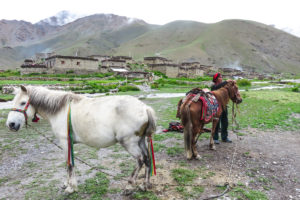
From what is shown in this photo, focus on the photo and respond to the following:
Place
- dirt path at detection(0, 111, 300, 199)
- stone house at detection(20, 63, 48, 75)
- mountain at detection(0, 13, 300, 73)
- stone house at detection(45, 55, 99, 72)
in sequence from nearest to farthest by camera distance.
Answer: dirt path at detection(0, 111, 300, 199), stone house at detection(20, 63, 48, 75), stone house at detection(45, 55, 99, 72), mountain at detection(0, 13, 300, 73)

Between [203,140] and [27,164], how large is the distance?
19.4 ft

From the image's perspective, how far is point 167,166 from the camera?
16.6 ft

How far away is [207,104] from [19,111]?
4.73 metres

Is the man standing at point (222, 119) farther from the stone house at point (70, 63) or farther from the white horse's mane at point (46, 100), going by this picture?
the stone house at point (70, 63)

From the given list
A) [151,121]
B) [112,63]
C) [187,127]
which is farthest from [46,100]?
[112,63]

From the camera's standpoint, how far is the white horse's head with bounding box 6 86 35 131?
3.64 m

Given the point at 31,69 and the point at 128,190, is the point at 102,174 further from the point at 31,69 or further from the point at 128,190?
the point at 31,69

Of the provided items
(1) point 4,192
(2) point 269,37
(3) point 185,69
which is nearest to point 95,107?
(1) point 4,192

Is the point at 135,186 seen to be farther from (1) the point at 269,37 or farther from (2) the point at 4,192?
(1) the point at 269,37

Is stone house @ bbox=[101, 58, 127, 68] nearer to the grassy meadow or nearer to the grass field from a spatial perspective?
the grass field

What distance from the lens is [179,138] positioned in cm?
731

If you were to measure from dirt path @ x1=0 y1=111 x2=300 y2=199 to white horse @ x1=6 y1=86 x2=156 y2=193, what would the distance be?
26.5 inches

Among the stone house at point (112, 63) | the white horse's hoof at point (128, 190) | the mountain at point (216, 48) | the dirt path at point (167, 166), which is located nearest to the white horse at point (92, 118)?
the white horse's hoof at point (128, 190)

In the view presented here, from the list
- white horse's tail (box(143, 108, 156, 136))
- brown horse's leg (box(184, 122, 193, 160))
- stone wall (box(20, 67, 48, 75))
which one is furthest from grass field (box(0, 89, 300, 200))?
stone wall (box(20, 67, 48, 75))
